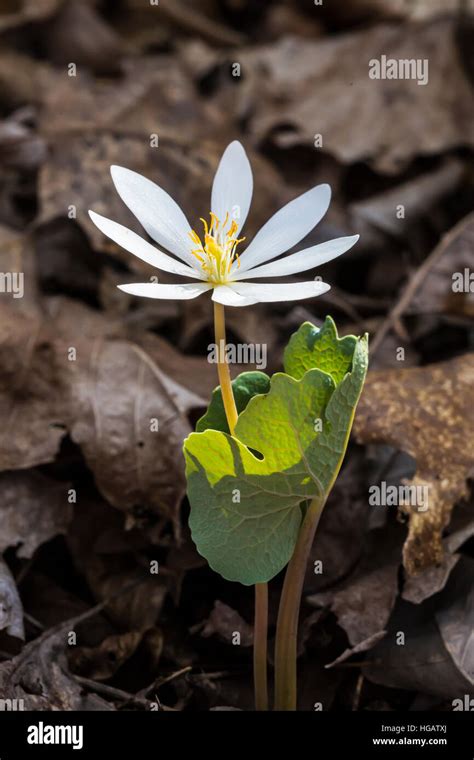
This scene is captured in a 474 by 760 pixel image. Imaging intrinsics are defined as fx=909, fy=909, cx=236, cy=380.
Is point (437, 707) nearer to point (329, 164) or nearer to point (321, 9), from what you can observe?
point (329, 164)

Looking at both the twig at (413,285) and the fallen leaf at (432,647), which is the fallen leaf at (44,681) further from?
the twig at (413,285)

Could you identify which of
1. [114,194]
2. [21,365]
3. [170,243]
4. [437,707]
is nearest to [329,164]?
[114,194]

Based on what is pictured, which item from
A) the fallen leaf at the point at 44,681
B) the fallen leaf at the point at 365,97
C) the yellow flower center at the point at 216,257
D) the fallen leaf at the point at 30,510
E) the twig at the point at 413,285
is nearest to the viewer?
the yellow flower center at the point at 216,257

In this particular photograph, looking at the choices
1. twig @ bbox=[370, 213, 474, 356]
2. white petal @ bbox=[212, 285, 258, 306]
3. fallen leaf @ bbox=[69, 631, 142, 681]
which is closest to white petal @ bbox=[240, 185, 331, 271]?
white petal @ bbox=[212, 285, 258, 306]

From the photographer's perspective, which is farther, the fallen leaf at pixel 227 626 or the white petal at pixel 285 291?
the fallen leaf at pixel 227 626

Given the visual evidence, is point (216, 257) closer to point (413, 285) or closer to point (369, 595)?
point (369, 595)

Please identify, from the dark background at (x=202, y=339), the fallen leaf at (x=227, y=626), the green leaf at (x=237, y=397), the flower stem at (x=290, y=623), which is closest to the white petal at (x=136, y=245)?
the green leaf at (x=237, y=397)

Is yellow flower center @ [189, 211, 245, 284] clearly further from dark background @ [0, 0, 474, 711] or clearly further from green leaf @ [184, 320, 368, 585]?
dark background @ [0, 0, 474, 711]
